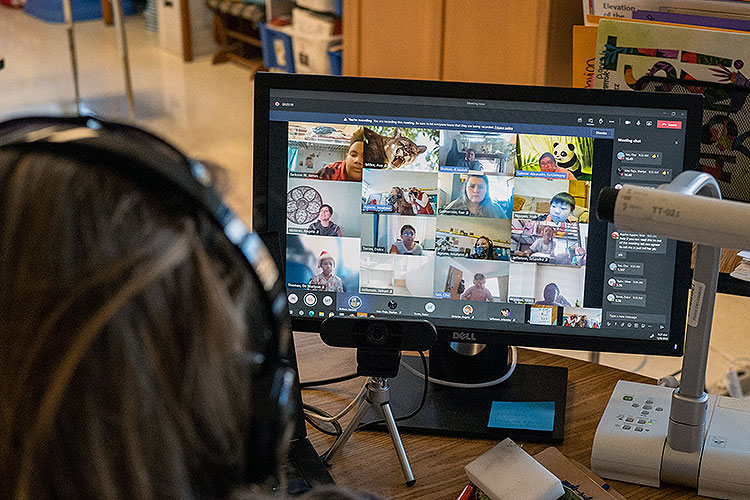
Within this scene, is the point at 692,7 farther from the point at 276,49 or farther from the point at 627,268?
the point at 276,49

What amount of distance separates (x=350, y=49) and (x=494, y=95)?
183 cm

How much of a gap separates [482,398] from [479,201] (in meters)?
0.28

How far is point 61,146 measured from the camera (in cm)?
37

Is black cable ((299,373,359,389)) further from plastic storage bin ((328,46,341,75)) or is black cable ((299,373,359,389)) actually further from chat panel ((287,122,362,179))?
plastic storage bin ((328,46,341,75))

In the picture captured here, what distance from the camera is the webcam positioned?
1.00 metres

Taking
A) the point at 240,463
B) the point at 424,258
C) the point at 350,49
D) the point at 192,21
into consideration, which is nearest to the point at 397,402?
the point at 424,258

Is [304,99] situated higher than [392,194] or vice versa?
[304,99]

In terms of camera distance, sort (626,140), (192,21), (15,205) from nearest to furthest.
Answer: (15,205)
(626,140)
(192,21)

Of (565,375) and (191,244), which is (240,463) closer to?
(191,244)

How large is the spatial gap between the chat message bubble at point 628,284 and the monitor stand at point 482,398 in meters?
0.19

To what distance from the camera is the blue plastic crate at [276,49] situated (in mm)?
4527

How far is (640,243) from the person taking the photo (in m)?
0.97

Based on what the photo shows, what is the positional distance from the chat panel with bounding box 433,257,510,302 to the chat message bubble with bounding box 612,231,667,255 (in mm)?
132

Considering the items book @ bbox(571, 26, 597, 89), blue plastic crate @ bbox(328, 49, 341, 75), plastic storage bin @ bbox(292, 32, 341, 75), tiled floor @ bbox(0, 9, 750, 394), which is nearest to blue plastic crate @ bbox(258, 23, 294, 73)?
plastic storage bin @ bbox(292, 32, 341, 75)
